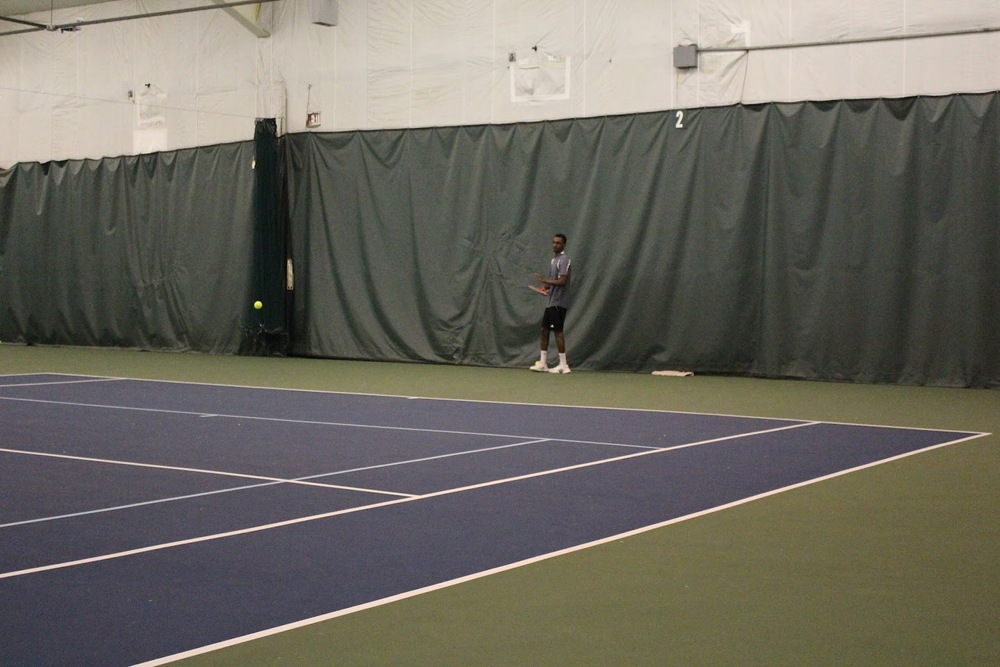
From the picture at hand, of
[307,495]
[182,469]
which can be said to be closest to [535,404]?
[182,469]

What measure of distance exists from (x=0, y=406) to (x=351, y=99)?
7.61m

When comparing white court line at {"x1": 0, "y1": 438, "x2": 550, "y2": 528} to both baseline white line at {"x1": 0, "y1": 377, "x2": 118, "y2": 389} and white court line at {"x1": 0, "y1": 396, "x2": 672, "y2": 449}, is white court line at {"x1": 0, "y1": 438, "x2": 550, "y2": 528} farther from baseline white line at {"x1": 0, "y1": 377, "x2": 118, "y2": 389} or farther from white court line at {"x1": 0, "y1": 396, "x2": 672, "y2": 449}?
baseline white line at {"x1": 0, "y1": 377, "x2": 118, "y2": 389}

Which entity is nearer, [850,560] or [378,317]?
[850,560]

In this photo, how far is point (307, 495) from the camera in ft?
20.6

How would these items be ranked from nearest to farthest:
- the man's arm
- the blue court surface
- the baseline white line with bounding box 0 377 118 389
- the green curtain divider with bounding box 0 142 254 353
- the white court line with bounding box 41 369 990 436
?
the blue court surface → the white court line with bounding box 41 369 990 436 → the baseline white line with bounding box 0 377 118 389 → the man's arm → the green curtain divider with bounding box 0 142 254 353

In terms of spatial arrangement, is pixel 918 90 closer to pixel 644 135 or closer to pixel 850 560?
pixel 644 135

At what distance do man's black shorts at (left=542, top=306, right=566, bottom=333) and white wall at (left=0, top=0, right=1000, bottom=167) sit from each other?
2.50m

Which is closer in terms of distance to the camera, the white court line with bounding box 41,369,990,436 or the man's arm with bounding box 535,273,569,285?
the white court line with bounding box 41,369,990,436

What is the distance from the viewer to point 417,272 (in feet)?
52.7

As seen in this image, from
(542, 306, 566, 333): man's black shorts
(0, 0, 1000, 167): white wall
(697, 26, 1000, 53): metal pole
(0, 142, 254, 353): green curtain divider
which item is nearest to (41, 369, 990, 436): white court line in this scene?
(542, 306, 566, 333): man's black shorts

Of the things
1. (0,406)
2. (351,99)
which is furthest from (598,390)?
(351,99)

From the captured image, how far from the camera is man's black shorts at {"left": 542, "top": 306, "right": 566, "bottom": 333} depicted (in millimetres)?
14133

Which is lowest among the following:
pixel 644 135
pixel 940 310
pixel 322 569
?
pixel 322 569

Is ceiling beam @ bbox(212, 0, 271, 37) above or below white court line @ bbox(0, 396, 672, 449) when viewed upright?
above
